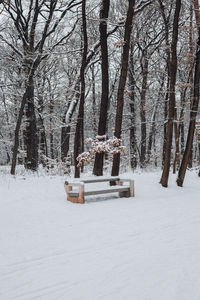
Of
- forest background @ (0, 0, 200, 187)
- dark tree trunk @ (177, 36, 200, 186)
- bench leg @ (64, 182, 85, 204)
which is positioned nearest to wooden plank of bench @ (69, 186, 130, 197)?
bench leg @ (64, 182, 85, 204)

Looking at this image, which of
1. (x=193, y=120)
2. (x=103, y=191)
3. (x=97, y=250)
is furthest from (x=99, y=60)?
(x=97, y=250)

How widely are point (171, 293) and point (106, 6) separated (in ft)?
34.0

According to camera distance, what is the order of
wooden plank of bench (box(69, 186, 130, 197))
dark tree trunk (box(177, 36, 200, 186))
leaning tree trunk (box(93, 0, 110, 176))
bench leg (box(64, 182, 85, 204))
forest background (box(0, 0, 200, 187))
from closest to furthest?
bench leg (box(64, 182, 85, 204)) → wooden plank of bench (box(69, 186, 130, 197)) → leaning tree trunk (box(93, 0, 110, 176)) → forest background (box(0, 0, 200, 187)) → dark tree trunk (box(177, 36, 200, 186))

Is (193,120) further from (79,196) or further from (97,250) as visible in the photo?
(97,250)

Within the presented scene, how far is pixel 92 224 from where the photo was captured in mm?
5047

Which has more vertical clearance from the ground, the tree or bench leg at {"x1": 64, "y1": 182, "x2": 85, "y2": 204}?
the tree

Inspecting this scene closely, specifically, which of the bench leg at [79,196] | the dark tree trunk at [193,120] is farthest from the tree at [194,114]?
the bench leg at [79,196]

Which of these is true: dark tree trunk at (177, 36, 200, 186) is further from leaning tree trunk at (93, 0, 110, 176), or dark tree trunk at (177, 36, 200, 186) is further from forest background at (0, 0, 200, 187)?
leaning tree trunk at (93, 0, 110, 176)

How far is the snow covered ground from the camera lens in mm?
2648

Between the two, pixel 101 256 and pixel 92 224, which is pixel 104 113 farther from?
pixel 101 256

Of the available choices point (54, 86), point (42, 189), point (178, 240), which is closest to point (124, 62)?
point (42, 189)

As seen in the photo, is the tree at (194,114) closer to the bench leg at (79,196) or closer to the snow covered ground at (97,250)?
the snow covered ground at (97,250)

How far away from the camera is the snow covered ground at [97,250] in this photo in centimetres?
265

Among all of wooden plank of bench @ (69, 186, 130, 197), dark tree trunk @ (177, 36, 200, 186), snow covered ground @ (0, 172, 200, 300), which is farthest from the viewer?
dark tree trunk @ (177, 36, 200, 186)
